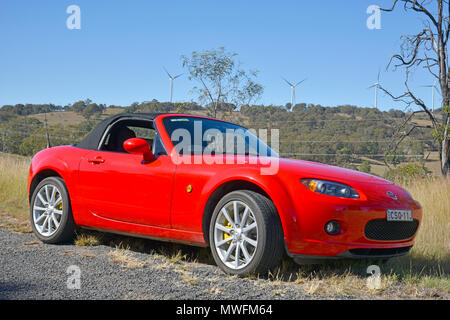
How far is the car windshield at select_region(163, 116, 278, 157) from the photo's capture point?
4.77m

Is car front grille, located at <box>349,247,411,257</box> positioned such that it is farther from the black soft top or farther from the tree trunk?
the tree trunk

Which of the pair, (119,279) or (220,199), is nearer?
(119,279)

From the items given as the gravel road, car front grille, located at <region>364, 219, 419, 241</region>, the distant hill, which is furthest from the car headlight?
the distant hill

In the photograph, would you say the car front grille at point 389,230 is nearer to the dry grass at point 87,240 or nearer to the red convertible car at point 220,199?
the red convertible car at point 220,199

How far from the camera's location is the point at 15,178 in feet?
36.1

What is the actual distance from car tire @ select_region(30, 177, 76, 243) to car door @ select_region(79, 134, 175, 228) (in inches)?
12.5

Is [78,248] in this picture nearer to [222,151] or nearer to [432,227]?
[222,151]

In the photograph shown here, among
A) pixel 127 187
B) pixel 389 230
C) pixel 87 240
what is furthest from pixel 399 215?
pixel 87 240

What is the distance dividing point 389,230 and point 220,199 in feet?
4.80

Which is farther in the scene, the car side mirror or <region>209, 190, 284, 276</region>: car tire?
the car side mirror

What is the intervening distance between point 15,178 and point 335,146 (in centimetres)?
2681

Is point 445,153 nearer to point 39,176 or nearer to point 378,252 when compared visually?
point 378,252

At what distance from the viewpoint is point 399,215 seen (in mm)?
4086
